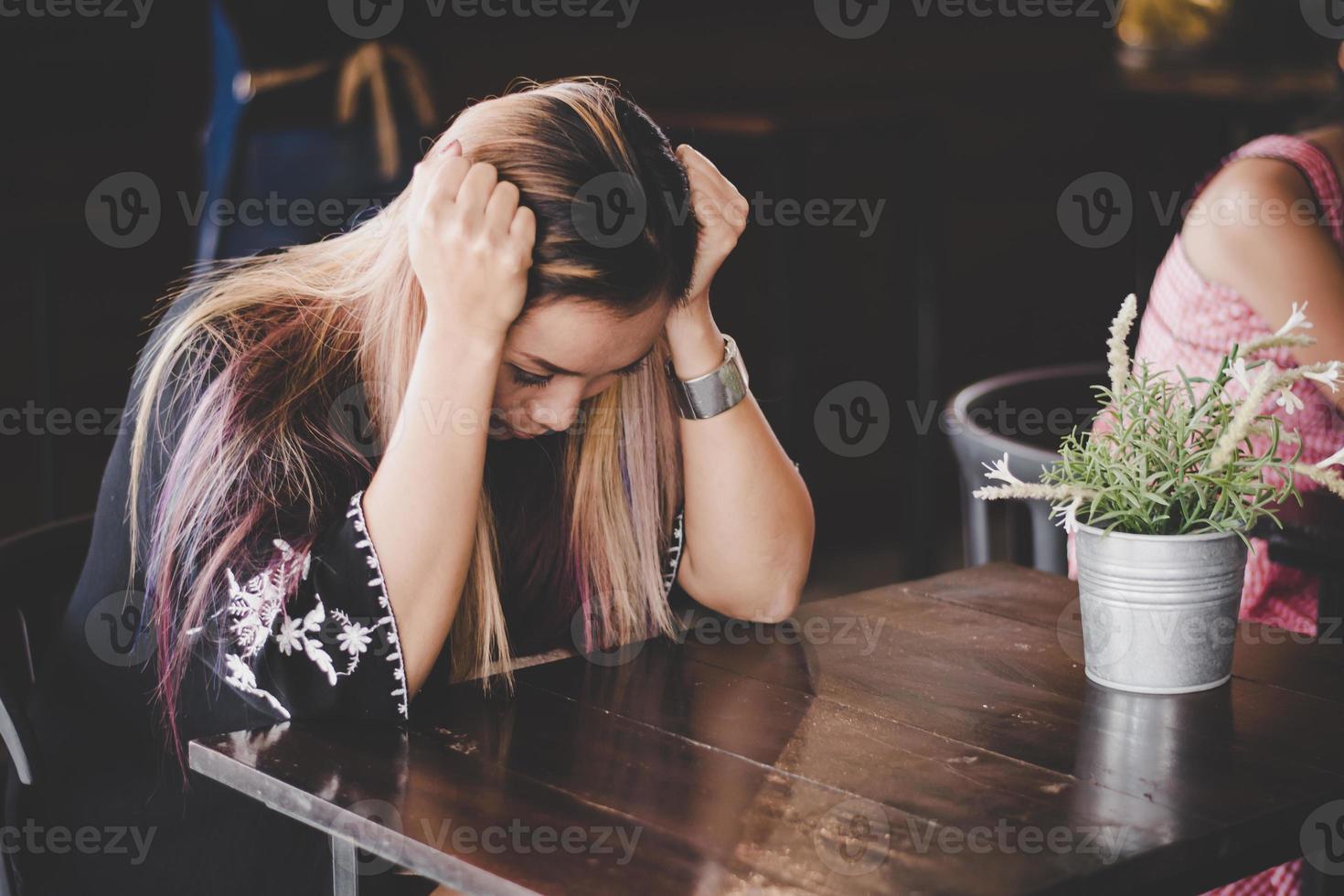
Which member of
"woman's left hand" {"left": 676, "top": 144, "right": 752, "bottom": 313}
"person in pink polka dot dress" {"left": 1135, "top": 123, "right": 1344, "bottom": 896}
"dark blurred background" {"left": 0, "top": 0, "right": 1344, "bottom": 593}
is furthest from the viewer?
"dark blurred background" {"left": 0, "top": 0, "right": 1344, "bottom": 593}

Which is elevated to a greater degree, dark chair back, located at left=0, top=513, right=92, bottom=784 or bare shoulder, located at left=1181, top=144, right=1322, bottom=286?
bare shoulder, located at left=1181, top=144, right=1322, bottom=286

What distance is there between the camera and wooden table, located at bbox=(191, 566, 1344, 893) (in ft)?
3.24

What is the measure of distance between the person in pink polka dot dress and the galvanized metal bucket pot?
69 centimetres

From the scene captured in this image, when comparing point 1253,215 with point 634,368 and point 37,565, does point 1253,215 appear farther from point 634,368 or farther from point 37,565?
point 37,565

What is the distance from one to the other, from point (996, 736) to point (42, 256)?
2.81 m

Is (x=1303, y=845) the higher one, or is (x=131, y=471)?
(x=131, y=471)

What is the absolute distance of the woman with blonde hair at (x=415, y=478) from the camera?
1324mm

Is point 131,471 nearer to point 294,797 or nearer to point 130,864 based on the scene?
point 130,864

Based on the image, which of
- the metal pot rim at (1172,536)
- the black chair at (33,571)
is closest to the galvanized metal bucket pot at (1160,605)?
the metal pot rim at (1172,536)

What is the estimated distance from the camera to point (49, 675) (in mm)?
1580

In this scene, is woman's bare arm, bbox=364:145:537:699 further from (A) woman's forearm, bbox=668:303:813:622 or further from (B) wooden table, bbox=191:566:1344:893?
(A) woman's forearm, bbox=668:303:813:622

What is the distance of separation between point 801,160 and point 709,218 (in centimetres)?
240

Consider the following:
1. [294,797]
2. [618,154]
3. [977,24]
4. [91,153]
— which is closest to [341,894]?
[294,797]

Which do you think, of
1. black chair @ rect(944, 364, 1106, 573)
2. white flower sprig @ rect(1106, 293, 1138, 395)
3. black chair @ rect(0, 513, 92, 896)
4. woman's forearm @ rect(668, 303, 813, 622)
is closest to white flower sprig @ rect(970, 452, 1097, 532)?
white flower sprig @ rect(1106, 293, 1138, 395)
